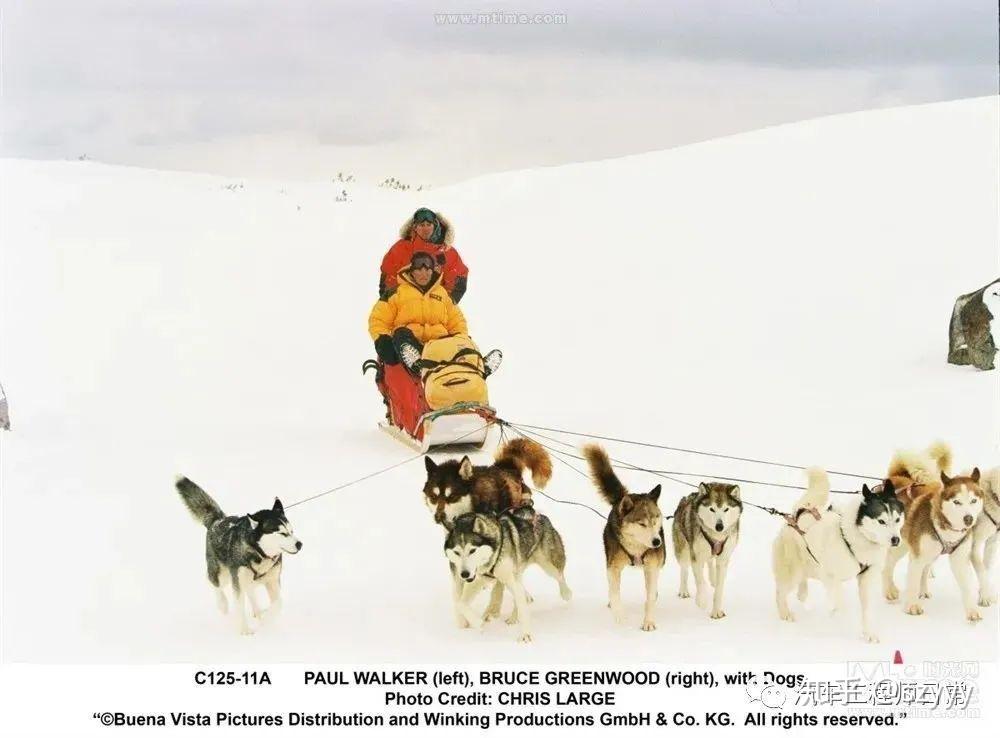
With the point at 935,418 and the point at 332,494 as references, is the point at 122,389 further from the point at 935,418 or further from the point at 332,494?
the point at 935,418

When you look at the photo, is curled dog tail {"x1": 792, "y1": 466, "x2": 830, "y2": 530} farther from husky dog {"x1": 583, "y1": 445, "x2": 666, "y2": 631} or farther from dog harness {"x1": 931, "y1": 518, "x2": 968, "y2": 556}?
husky dog {"x1": 583, "y1": 445, "x2": 666, "y2": 631}

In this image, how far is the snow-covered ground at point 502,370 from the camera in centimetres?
562

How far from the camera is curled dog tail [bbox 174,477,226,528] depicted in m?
5.36

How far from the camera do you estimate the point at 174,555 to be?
255 inches

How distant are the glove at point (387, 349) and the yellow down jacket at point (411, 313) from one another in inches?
1.3

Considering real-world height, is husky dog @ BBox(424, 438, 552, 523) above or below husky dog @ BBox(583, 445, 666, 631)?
above

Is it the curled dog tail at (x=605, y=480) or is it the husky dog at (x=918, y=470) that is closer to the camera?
the curled dog tail at (x=605, y=480)

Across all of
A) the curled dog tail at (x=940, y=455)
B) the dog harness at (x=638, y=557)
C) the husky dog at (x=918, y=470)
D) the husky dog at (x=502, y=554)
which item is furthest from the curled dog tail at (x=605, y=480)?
the curled dog tail at (x=940, y=455)

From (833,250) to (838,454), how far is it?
5135mm

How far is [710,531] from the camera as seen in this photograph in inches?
210

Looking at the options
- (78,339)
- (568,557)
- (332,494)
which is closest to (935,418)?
(568,557)

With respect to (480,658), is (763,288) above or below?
above

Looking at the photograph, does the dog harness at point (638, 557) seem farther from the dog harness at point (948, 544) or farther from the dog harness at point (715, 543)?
the dog harness at point (948, 544)

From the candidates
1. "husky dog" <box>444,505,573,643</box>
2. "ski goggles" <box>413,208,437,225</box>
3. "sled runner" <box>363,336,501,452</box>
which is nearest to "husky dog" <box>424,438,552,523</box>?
"husky dog" <box>444,505,573,643</box>
